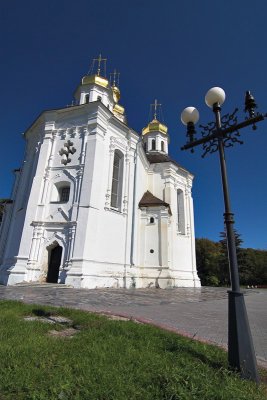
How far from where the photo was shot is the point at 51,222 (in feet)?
55.5

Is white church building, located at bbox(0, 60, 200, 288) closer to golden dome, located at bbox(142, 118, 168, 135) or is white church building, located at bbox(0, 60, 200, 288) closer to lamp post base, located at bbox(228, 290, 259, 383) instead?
golden dome, located at bbox(142, 118, 168, 135)

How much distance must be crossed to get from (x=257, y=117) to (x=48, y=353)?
4.70 m

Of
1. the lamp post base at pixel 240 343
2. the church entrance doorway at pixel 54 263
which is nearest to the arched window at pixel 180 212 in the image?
the church entrance doorway at pixel 54 263

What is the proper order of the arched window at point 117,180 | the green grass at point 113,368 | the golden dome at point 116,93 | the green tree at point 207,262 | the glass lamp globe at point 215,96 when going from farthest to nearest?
the green tree at point 207,262 → the golden dome at point 116,93 → the arched window at point 117,180 → the glass lamp globe at point 215,96 → the green grass at point 113,368

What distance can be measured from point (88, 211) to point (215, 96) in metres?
12.5

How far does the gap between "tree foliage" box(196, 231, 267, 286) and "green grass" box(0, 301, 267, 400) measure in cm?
4125

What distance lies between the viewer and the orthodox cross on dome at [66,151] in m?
18.6

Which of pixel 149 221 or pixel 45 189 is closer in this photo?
pixel 45 189

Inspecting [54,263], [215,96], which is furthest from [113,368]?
[54,263]

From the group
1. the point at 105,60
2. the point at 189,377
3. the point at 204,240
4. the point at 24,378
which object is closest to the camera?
the point at 24,378

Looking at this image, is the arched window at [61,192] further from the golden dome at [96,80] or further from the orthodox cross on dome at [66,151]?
the golden dome at [96,80]

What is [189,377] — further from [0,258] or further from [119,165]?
[0,258]

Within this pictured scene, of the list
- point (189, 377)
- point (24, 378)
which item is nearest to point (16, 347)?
point (24, 378)

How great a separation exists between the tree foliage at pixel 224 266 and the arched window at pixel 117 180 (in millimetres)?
29084
